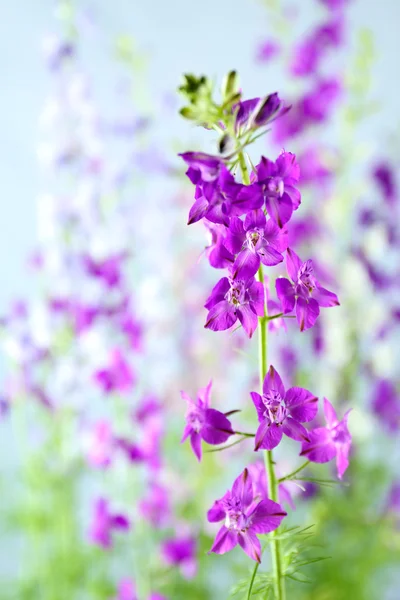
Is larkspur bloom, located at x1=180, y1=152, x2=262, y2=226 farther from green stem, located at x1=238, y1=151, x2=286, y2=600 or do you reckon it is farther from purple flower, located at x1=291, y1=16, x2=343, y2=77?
purple flower, located at x1=291, y1=16, x2=343, y2=77

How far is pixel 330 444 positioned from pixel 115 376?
461 mm

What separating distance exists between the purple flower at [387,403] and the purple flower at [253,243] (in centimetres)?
87

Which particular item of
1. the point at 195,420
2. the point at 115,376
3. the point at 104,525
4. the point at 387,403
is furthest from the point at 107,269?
the point at 387,403

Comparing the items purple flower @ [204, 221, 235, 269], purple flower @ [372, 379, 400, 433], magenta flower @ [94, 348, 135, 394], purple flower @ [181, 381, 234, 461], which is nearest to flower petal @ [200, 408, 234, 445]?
purple flower @ [181, 381, 234, 461]

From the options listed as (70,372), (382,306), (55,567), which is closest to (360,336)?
(382,306)

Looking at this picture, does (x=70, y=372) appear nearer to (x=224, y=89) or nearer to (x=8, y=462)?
(x=224, y=89)

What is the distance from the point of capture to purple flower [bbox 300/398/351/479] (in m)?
0.54

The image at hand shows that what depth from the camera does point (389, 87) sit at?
2.18m

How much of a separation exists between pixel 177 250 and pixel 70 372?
1.51ft

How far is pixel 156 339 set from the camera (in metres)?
1.34

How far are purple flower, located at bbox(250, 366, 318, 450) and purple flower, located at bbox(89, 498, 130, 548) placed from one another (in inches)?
20.6

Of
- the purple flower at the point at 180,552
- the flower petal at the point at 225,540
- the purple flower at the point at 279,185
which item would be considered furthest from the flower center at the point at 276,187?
the purple flower at the point at 180,552

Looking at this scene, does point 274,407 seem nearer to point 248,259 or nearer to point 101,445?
point 248,259

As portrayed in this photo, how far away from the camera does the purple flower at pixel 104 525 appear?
97cm
